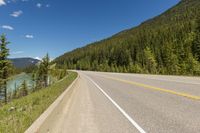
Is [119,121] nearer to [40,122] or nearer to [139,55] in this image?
[40,122]

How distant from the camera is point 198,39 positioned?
59.8 m

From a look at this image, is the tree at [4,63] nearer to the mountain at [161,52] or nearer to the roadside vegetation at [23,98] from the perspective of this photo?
the roadside vegetation at [23,98]

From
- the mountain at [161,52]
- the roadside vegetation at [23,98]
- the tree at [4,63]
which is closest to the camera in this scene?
the roadside vegetation at [23,98]

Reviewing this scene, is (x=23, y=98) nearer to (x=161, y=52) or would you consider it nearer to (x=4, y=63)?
(x=4, y=63)

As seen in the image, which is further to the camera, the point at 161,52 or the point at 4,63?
the point at 161,52

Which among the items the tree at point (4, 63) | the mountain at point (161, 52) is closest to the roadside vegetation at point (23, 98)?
the tree at point (4, 63)

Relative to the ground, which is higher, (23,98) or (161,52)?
(161,52)

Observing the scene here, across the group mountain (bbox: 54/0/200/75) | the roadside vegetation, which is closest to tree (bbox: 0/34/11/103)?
the roadside vegetation

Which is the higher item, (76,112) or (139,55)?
(139,55)

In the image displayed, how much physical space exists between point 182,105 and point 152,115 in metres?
1.77

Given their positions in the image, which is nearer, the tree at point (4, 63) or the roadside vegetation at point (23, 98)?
the roadside vegetation at point (23, 98)

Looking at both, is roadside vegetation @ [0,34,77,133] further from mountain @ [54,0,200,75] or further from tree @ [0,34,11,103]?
mountain @ [54,0,200,75]

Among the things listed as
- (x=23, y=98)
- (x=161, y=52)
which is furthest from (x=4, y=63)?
(x=161, y=52)

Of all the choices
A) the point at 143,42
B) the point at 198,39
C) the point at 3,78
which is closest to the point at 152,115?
the point at 3,78
